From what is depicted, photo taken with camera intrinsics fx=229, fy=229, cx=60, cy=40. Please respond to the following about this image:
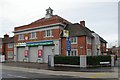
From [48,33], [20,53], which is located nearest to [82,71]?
[48,33]

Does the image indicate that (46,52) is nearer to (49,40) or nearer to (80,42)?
(49,40)

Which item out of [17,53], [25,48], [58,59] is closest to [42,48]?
[25,48]

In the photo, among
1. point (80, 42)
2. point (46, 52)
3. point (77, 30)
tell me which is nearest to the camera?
point (80, 42)

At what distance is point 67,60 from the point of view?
116 ft

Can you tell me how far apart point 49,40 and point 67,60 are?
12857 millimetres

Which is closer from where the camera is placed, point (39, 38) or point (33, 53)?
point (39, 38)

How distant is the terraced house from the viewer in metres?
44.6

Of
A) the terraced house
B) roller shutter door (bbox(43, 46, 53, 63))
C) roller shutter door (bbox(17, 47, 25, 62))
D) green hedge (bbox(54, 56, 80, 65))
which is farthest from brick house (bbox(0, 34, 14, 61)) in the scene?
green hedge (bbox(54, 56, 80, 65))

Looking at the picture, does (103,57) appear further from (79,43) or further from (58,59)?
(79,43)

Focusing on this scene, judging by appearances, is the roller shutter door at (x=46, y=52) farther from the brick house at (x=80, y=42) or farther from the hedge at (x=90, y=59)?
the hedge at (x=90, y=59)

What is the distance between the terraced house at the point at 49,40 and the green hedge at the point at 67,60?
19.2ft

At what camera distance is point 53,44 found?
47094 millimetres

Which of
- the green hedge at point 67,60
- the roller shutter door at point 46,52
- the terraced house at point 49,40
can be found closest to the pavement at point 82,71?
the green hedge at point 67,60

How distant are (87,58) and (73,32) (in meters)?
13.7
